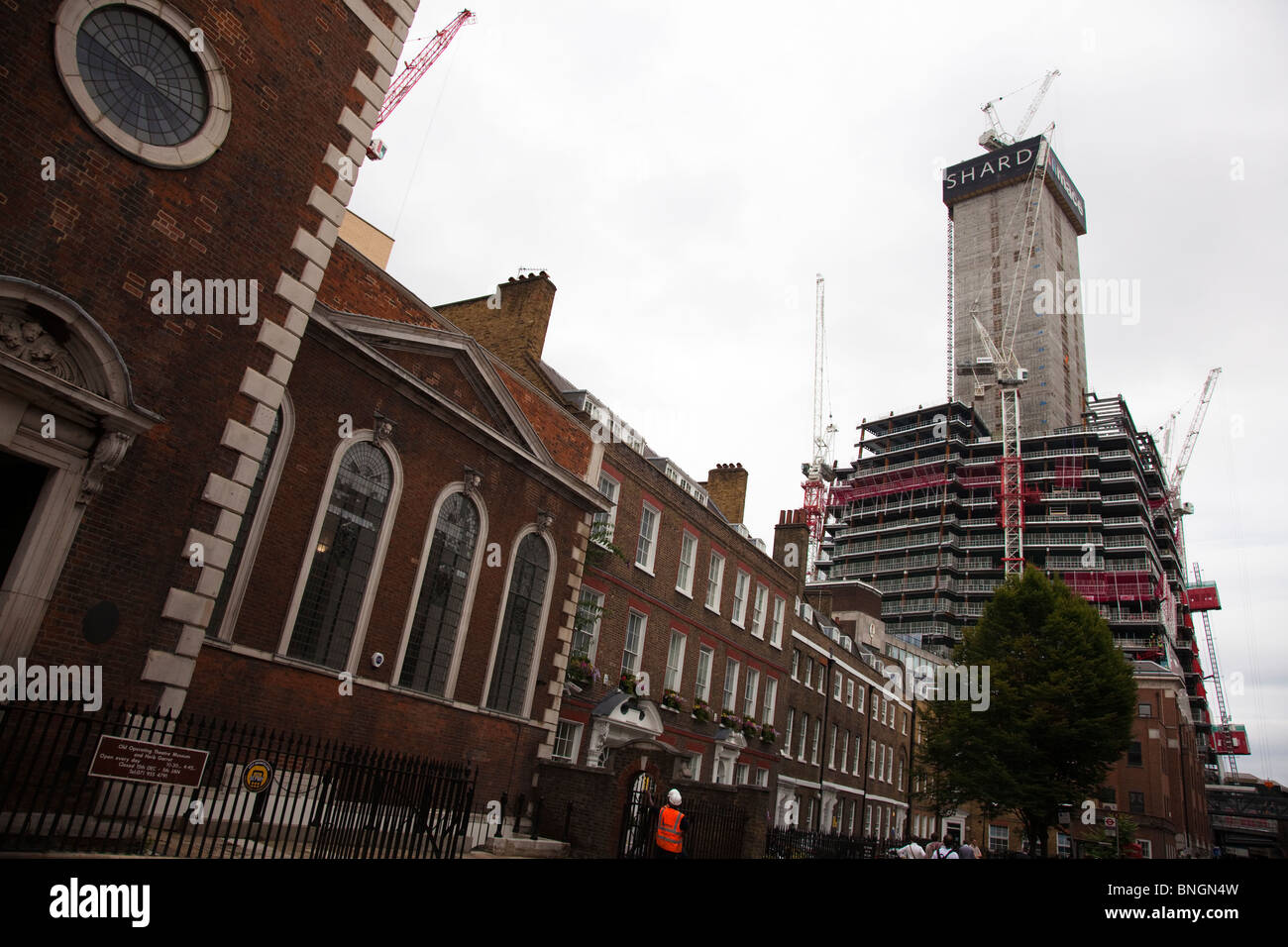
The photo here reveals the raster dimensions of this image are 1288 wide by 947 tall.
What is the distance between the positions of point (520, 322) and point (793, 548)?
1945cm

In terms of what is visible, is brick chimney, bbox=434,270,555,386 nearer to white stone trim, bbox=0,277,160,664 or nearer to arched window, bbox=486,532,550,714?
arched window, bbox=486,532,550,714

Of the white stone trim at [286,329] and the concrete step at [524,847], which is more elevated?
the white stone trim at [286,329]

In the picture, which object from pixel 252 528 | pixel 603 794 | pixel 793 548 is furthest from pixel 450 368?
pixel 793 548

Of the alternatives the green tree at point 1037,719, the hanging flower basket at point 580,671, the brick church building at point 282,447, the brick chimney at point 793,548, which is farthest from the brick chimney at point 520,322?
the green tree at point 1037,719

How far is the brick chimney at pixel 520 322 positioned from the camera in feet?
84.2

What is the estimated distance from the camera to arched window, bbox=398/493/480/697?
17172 millimetres

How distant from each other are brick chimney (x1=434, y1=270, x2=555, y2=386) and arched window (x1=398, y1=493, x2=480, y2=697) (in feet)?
27.2

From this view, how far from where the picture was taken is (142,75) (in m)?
10.5

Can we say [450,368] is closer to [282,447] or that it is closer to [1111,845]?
[282,447]

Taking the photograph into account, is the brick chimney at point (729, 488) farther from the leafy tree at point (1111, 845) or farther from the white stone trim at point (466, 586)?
the leafy tree at point (1111, 845)

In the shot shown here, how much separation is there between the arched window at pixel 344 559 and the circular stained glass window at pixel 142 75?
659 cm
